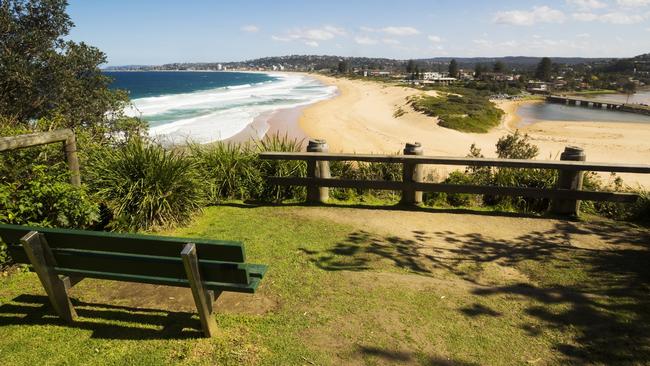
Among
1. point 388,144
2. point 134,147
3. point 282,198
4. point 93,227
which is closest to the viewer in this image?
point 93,227

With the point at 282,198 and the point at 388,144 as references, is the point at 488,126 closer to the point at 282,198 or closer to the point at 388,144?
the point at 388,144

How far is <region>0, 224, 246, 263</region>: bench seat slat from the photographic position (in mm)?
2596

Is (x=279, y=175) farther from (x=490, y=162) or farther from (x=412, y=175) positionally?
(x=490, y=162)

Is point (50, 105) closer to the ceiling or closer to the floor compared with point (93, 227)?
closer to the ceiling

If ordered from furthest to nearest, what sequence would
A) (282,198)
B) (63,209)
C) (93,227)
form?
(282,198), (93,227), (63,209)

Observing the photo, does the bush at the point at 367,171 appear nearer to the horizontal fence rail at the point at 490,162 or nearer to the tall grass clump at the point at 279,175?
the tall grass clump at the point at 279,175

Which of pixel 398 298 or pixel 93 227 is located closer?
pixel 398 298

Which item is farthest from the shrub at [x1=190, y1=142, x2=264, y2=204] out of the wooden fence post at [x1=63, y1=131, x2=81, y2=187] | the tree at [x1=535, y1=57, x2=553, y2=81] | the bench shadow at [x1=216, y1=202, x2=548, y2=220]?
the tree at [x1=535, y1=57, x2=553, y2=81]

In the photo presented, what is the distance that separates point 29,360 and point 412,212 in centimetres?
493

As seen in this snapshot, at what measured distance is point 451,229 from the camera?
5578 millimetres

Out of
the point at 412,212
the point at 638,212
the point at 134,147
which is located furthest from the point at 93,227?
the point at 638,212

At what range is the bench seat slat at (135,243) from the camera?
2.60m

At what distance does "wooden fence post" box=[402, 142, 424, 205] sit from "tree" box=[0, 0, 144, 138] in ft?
18.1

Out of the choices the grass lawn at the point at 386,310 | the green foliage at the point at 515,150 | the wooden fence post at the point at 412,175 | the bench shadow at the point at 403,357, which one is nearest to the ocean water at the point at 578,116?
the green foliage at the point at 515,150
